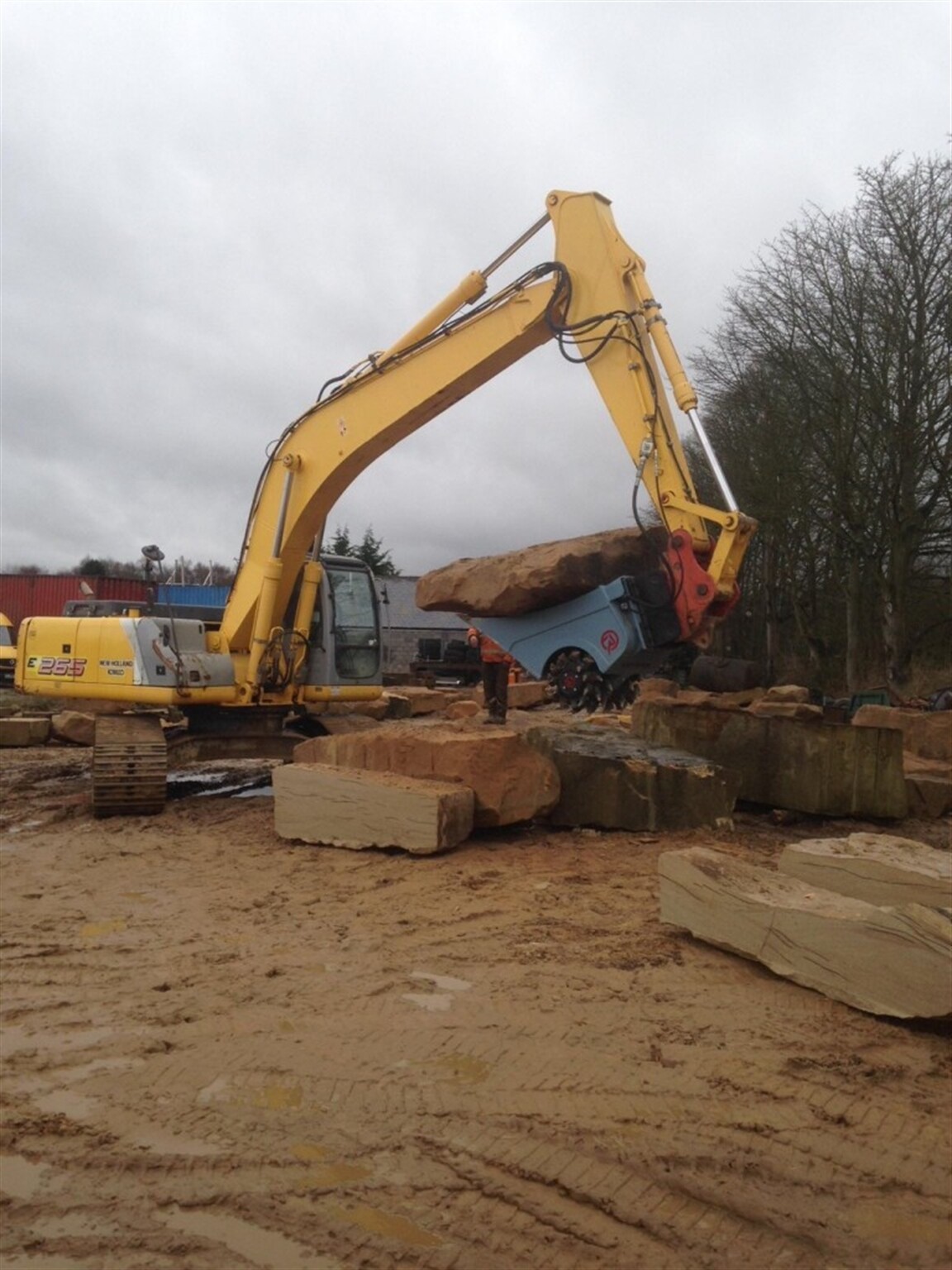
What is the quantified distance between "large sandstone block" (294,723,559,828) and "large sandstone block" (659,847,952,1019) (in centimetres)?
216

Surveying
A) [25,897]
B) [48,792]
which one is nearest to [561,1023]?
[25,897]

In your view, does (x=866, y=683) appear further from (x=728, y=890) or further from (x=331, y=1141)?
(x=331, y=1141)

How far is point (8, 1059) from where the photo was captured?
3715 millimetres

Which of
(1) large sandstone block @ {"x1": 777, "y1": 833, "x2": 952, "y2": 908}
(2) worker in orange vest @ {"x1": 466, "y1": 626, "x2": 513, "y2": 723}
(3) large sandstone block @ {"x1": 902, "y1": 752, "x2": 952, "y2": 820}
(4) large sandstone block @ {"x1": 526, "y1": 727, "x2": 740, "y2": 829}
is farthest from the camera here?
(2) worker in orange vest @ {"x1": 466, "y1": 626, "x2": 513, "y2": 723}

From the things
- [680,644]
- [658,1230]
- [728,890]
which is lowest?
[658,1230]

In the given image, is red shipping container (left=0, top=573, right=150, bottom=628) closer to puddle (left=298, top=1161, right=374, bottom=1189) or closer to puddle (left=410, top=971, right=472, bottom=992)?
puddle (left=410, top=971, right=472, bottom=992)

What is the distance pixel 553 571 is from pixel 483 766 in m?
1.36

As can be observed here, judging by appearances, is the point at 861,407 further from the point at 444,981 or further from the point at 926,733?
the point at 444,981

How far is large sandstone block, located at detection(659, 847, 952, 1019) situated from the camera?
12.0ft

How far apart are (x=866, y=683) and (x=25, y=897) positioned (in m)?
18.5

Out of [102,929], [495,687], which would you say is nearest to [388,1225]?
[102,929]

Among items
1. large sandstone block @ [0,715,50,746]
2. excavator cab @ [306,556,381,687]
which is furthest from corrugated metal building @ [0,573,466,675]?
large sandstone block @ [0,715,50,746]

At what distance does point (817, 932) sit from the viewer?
4.04 meters

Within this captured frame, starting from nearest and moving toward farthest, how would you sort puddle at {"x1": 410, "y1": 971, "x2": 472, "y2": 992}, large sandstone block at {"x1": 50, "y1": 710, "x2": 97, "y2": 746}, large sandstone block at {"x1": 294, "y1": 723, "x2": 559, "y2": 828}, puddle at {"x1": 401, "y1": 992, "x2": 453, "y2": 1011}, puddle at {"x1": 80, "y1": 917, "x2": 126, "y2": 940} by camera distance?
puddle at {"x1": 401, "y1": 992, "x2": 453, "y2": 1011}, puddle at {"x1": 410, "y1": 971, "x2": 472, "y2": 992}, puddle at {"x1": 80, "y1": 917, "x2": 126, "y2": 940}, large sandstone block at {"x1": 294, "y1": 723, "x2": 559, "y2": 828}, large sandstone block at {"x1": 50, "y1": 710, "x2": 97, "y2": 746}
